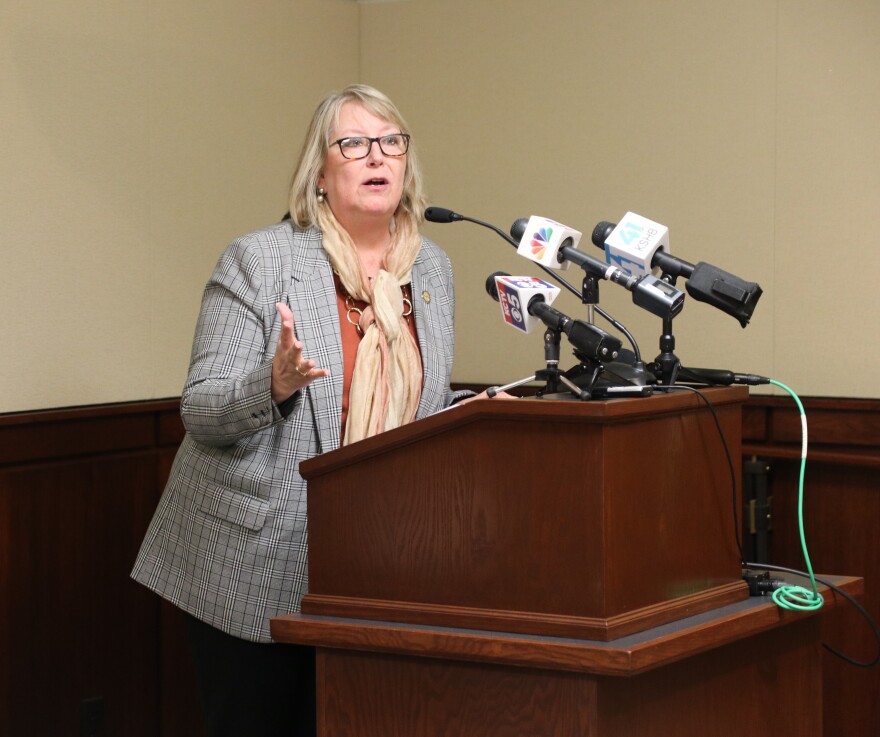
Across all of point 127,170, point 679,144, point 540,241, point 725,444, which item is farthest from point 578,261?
point 679,144

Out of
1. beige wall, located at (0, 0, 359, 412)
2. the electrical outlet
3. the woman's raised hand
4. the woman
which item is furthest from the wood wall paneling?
the woman's raised hand

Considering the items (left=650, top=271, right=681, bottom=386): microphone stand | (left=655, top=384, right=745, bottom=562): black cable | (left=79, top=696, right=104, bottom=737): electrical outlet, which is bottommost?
(left=79, top=696, right=104, bottom=737): electrical outlet

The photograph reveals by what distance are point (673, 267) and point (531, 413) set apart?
346 millimetres

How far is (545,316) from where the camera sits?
1.73 metres

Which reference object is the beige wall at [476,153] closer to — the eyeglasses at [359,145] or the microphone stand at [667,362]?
the eyeglasses at [359,145]

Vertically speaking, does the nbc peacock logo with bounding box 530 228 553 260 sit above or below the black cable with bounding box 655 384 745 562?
above

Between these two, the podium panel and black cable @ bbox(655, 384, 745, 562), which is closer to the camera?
the podium panel

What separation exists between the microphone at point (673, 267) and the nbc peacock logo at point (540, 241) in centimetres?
8

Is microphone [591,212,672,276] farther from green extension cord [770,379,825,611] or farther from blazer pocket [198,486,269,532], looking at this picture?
blazer pocket [198,486,269,532]

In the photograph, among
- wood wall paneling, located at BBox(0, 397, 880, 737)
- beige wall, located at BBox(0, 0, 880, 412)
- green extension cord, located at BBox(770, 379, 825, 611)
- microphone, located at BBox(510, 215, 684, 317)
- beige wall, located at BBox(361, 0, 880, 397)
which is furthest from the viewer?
beige wall, located at BBox(361, 0, 880, 397)

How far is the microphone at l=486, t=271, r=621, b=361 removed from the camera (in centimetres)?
167

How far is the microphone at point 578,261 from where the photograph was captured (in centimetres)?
165

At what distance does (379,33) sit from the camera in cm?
423

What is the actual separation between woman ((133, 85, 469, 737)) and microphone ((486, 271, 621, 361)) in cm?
40
